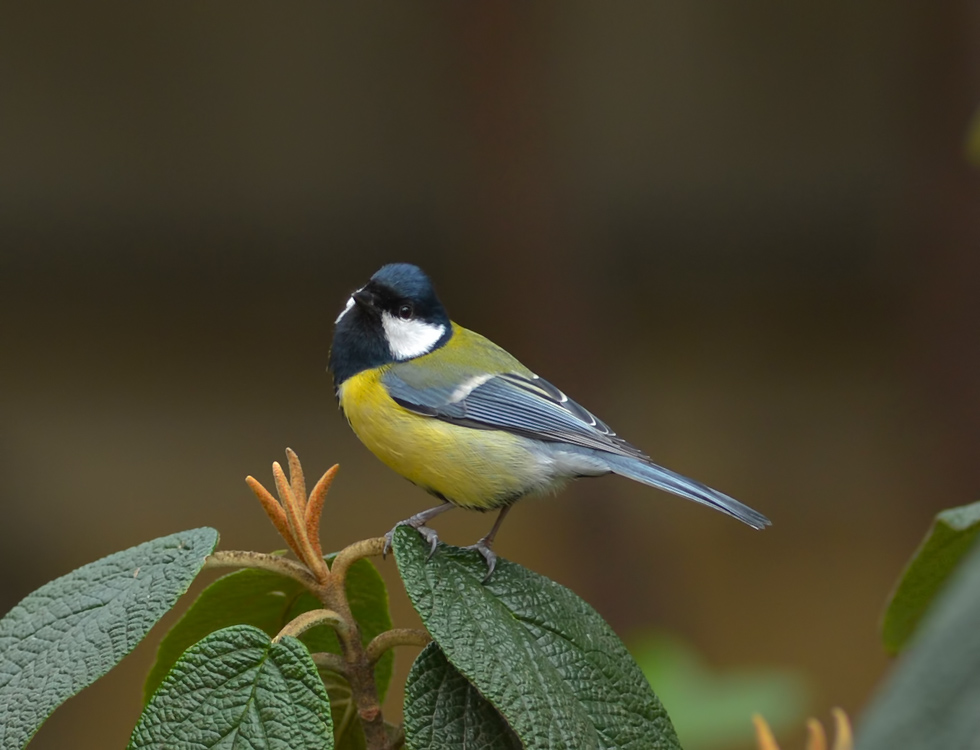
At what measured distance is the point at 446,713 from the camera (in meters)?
0.71

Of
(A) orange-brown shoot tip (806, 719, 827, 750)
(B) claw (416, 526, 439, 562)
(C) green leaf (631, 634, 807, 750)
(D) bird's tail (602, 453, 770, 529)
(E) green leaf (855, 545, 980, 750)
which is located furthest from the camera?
(C) green leaf (631, 634, 807, 750)

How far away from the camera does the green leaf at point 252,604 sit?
0.86m

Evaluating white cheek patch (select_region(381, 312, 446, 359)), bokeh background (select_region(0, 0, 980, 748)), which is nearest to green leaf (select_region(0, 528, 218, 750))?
white cheek patch (select_region(381, 312, 446, 359))

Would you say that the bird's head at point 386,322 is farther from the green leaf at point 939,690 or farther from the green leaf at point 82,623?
the green leaf at point 939,690

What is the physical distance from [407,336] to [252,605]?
0.58m

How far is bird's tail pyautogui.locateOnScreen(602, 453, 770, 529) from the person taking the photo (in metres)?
1.14

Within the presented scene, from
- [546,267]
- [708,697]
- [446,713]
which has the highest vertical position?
[546,267]

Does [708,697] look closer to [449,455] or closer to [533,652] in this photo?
[449,455]

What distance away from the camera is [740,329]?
3088 mm

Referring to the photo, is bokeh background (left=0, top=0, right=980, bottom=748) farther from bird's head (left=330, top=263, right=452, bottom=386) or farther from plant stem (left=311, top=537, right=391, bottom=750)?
plant stem (left=311, top=537, right=391, bottom=750)

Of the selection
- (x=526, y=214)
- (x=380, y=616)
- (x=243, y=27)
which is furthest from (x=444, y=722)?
(x=243, y=27)

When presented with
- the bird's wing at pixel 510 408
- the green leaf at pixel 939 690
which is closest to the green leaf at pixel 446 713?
the green leaf at pixel 939 690

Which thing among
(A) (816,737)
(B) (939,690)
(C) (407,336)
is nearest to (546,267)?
(C) (407,336)

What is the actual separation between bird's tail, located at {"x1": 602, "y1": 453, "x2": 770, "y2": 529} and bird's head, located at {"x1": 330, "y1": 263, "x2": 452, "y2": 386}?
0.30m
